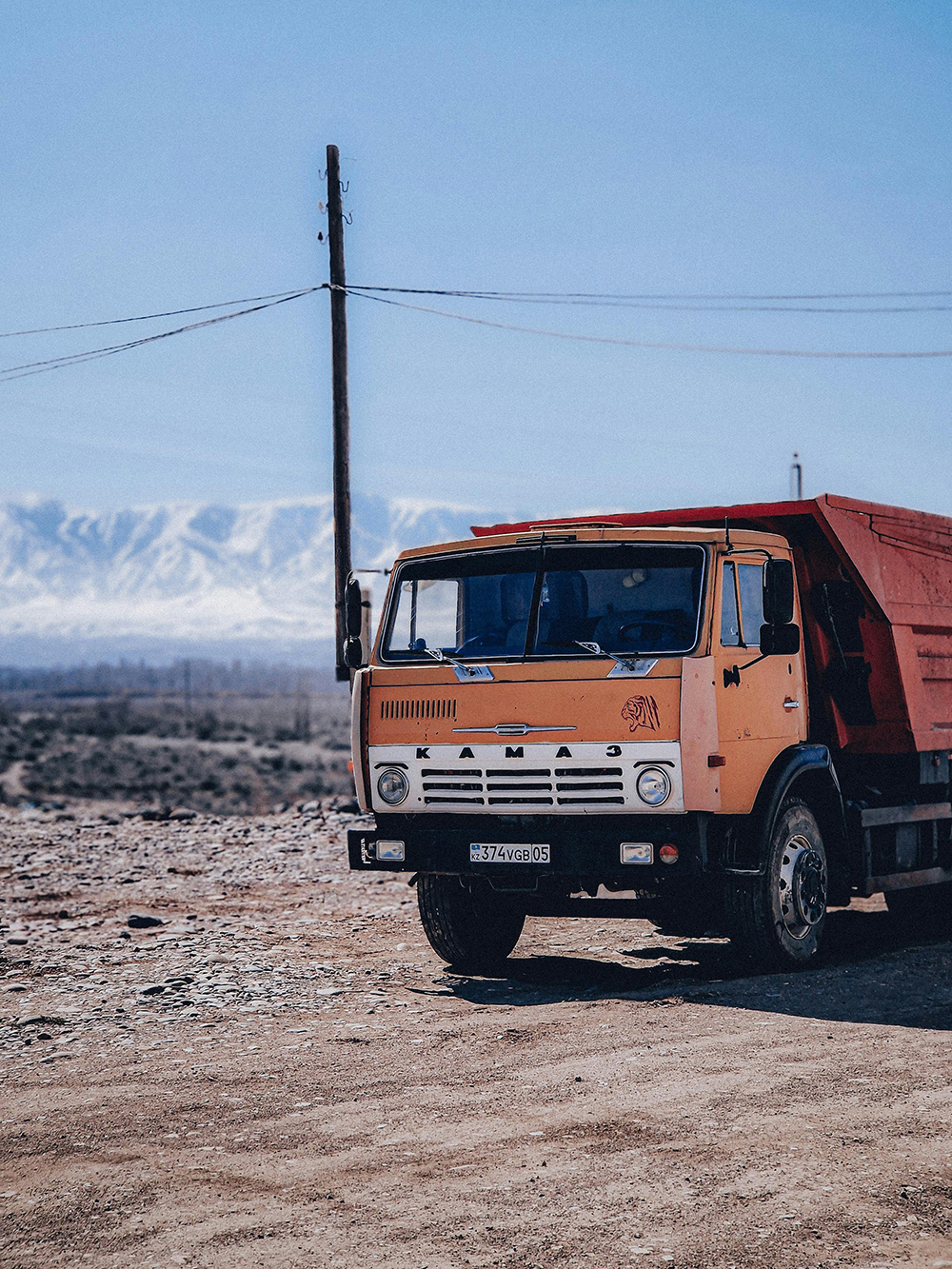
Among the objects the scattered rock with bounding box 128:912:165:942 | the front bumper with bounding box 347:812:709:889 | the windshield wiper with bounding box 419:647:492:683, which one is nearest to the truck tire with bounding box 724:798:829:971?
the front bumper with bounding box 347:812:709:889

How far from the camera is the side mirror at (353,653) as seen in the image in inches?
398

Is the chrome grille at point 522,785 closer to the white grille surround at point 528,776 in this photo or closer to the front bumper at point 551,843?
the white grille surround at point 528,776

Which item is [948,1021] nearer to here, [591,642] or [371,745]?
[591,642]

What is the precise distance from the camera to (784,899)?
983 cm

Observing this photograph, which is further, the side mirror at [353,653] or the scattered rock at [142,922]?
the scattered rock at [142,922]

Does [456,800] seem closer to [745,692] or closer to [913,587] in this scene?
[745,692]

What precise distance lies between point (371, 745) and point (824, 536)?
3.65 m

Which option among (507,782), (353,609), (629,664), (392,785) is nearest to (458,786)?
(507,782)

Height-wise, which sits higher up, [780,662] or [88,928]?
[780,662]

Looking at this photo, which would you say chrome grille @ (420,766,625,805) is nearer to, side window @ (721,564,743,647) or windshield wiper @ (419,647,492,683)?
windshield wiper @ (419,647,492,683)

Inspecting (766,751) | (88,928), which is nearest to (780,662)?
(766,751)

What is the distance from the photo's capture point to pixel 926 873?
461 inches

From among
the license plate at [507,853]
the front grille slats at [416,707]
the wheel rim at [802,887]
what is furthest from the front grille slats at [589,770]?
the wheel rim at [802,887]

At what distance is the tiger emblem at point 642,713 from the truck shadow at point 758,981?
1.79m
